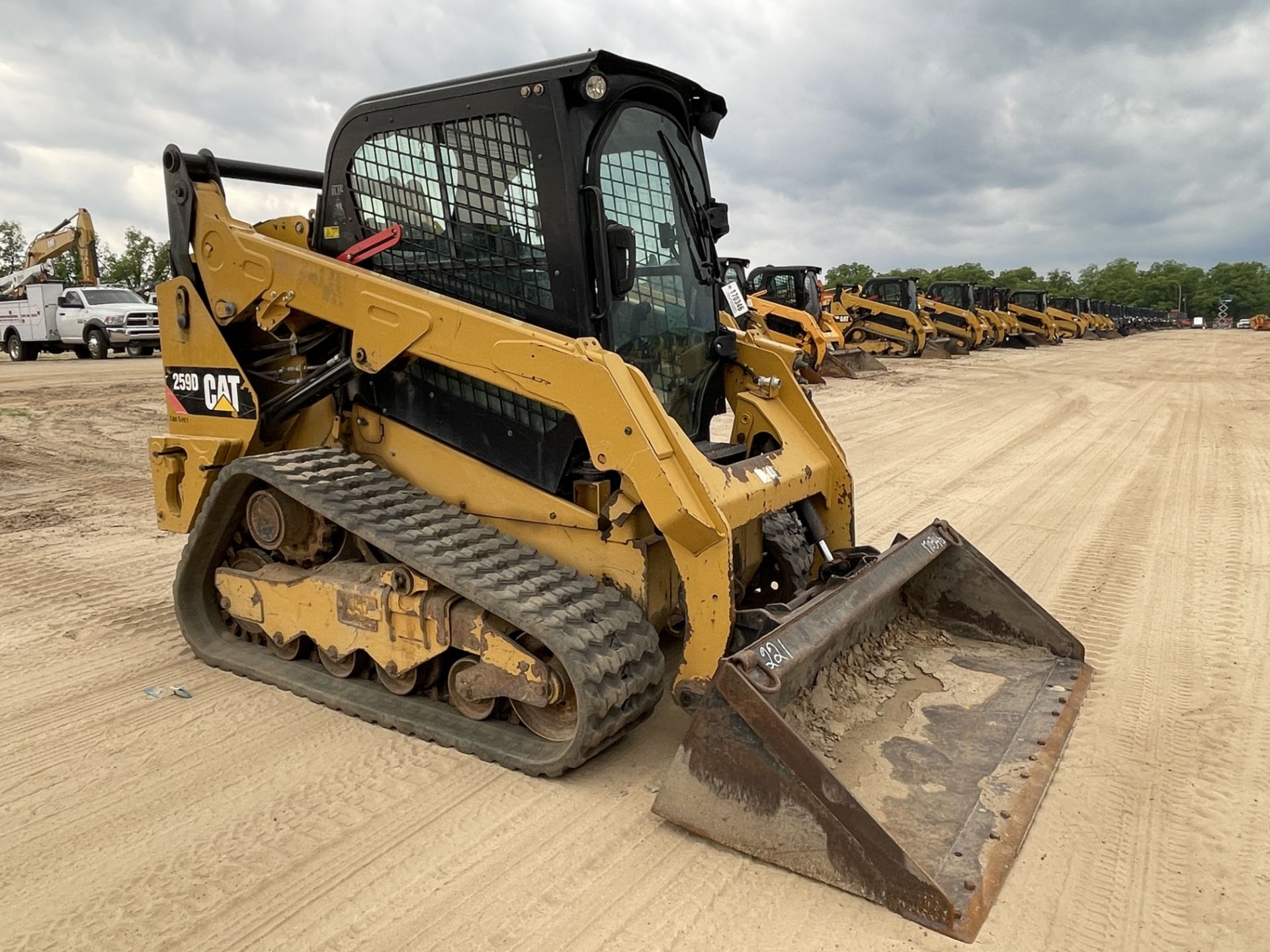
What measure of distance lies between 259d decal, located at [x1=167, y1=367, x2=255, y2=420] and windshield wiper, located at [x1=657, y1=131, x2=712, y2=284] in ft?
7.29

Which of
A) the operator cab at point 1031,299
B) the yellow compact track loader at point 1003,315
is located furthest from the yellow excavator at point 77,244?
the operator cab at point 1031,299

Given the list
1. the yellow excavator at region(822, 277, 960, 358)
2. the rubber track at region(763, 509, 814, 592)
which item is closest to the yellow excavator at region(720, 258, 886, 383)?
the yellow excavator at region(822, 277, 960, 358)

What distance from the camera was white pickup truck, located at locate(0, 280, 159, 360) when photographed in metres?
21.2

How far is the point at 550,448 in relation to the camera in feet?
12.5

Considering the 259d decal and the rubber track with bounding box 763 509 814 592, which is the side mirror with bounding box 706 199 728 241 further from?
the 259d decal

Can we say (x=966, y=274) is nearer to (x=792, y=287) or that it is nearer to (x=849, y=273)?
Result: (x=849, y=273)

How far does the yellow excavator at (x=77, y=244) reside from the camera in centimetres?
2466

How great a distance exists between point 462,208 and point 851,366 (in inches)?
766

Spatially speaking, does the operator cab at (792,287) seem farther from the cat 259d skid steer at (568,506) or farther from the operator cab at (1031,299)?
the operator cab at (1031,299)

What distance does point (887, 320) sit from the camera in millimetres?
27891

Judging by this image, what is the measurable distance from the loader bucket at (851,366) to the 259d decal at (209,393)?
1702cm

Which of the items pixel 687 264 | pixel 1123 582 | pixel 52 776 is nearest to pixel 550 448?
pixel 687 264

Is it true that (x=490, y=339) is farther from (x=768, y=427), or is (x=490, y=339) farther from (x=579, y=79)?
(x=768, y=427)

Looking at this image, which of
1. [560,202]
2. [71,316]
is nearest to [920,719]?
[560,202]
